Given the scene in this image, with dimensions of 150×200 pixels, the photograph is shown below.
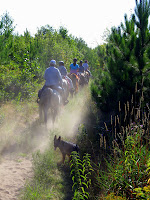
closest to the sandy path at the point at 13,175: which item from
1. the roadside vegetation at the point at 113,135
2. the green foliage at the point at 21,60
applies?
the roadside vegetation at the point at 113,135

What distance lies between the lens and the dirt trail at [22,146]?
5.61 m

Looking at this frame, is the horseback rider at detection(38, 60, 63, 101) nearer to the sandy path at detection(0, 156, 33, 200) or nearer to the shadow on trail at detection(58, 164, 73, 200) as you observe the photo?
the sandy path at detection(0, 156, 33, 200)

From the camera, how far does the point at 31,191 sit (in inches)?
199

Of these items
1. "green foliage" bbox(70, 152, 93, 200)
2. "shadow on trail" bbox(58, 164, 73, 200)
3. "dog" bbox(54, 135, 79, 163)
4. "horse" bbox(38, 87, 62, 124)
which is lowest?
"shadow on trail" bbox(58, 164, 73, 200)

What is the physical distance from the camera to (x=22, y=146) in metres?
7.96

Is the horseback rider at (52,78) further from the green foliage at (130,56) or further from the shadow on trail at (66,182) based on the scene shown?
the shadow on trail at (66,182)

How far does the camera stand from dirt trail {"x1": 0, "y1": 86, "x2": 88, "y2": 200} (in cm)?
561

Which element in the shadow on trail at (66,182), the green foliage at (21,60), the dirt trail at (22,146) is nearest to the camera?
the shadow on trail at (66,182)

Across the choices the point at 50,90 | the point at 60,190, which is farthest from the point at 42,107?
the point at 60,190

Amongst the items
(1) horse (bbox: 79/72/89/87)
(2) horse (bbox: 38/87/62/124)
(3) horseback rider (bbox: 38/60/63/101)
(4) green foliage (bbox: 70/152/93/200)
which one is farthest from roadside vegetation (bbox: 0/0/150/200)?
(1) horse (bbox: 79/72/89/87)

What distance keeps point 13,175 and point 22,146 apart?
6.28 ft

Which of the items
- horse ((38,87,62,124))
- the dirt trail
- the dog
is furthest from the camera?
horse ((38,87,62,124))

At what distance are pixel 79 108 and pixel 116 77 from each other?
4.30 meters

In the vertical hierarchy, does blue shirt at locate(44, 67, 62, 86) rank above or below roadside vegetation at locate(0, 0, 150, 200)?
above
